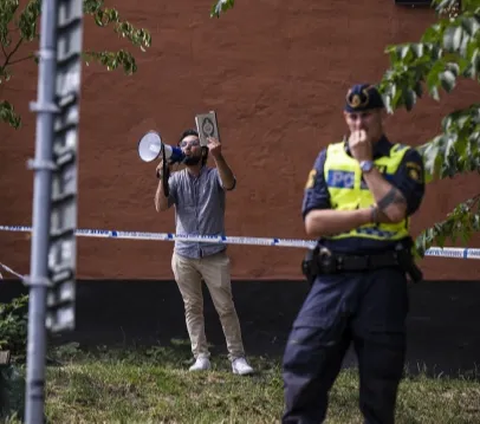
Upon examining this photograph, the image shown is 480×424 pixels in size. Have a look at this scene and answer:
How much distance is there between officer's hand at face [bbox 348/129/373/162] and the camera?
562cm

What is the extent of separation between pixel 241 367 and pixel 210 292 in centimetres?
63

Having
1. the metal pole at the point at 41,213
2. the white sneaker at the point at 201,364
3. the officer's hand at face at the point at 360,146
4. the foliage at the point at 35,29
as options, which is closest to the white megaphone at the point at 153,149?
the foliage at the point at 35,29

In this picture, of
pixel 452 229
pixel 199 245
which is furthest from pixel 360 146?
pixel 199 245

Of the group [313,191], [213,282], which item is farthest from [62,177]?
[213,282]

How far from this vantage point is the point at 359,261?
5730 millimetres

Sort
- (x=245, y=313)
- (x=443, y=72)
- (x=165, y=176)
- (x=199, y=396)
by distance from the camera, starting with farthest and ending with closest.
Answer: (x=245, y=313), (x=165, y=176), (x=199, y=396), (x=443, y=72)

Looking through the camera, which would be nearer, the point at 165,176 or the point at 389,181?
the point at 389,181

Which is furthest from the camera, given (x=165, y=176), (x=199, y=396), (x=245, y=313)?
(x=245, y=313)

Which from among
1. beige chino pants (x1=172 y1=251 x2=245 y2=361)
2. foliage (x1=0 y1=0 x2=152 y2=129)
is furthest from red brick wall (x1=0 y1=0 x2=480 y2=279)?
beige chino pants (x1=172 y1=251 x2=245 y2=361)

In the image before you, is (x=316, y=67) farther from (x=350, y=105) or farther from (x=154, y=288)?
(x=350, y=105)

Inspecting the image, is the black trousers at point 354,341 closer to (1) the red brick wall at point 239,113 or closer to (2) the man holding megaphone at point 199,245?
(2) the man holding megaphone at point 199,245

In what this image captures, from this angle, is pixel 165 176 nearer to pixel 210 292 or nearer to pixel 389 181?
pixel 210 292

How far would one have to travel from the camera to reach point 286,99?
11.1 meters

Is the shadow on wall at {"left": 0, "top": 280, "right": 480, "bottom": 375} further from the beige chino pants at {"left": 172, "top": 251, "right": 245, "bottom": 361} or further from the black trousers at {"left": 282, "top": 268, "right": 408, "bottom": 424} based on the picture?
the black trousers at {"left": 282, "top": 268, "right": 408, "bottom": 424}
